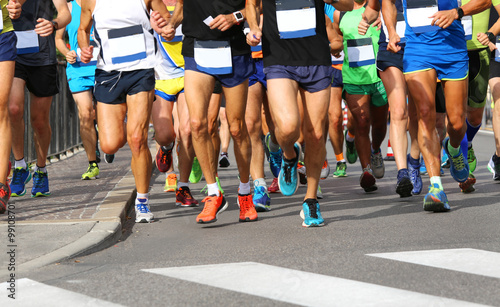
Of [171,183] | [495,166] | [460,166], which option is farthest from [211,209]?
[495,166]

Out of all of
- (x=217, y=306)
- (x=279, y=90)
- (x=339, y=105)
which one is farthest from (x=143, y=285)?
(x=339, y=105)

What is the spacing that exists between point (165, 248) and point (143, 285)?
4.40 ft

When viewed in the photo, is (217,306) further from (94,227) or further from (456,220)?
(456,220)

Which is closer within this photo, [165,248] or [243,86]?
[165,248]

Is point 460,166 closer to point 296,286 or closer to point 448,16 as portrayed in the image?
point 448,16

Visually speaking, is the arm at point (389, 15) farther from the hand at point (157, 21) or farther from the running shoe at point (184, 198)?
the running shoe at point (184, 198)

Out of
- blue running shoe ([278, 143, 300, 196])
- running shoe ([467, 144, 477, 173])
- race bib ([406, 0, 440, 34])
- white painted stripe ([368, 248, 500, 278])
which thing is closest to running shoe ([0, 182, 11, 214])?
blue running shoe ([278, 143, 300, 196])

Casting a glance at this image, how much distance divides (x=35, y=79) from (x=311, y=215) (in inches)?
135

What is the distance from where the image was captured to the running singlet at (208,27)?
24.9 ft

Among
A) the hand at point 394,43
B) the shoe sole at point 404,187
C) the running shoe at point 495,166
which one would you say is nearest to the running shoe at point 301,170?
the shoe sole at point 404,187

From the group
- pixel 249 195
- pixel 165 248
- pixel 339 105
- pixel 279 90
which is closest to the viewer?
pixel 165 248

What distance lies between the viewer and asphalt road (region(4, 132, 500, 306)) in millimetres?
4820

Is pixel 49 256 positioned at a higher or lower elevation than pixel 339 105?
higher

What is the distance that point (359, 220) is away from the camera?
7.75 m
